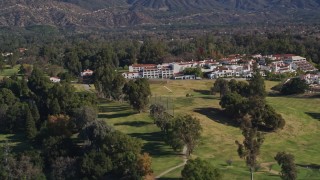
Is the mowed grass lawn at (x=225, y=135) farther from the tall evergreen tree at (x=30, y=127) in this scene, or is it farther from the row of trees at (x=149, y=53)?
the row of trees at (x=149, y=53)

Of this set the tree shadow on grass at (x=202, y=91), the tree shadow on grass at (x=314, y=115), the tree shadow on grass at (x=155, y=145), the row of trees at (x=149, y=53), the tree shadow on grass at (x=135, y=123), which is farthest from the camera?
the row of trees at (x=149, y=53)

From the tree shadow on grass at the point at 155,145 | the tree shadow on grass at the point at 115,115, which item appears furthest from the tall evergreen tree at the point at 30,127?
the tree shadow on grass at the point at 155,145

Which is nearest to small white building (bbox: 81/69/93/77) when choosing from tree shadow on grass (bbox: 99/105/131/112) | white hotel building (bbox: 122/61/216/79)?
white hotel building (bbox: 122/61/216/79)

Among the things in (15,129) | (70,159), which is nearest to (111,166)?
(70,159)

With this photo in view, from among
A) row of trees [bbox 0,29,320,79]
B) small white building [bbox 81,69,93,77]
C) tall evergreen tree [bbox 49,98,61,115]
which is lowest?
tall evergreen tree [bbox 49,98,61,115]

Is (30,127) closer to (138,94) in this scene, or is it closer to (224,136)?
(138,94)

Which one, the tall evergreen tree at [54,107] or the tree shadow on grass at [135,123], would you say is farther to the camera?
the tall evergreen tree at [54,107]

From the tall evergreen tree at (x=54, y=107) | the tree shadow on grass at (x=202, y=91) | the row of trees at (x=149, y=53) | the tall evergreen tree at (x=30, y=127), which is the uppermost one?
the row of trees at (x=149, y=53)

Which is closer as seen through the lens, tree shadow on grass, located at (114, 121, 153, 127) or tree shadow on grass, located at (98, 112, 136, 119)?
tree shadow on grass, located at (114, 121, 153, 127)

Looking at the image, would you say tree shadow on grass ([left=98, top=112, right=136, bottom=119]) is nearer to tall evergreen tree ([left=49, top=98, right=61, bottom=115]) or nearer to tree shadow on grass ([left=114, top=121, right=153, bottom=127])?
tree shadow on grass ([left=114, top=121, right=153, bottom=127])
